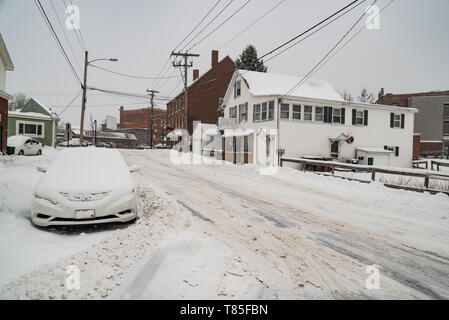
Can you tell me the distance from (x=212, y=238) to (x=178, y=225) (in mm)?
1022

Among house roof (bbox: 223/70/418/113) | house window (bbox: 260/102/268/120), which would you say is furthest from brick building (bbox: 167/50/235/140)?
house window (bbox: 260/102/268/120)

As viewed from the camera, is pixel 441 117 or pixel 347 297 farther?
pixel 441 117

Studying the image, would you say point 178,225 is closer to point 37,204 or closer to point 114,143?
point 37,204

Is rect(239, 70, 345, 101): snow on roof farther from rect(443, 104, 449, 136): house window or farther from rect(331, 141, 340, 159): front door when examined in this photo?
rect(443, 104, 449, 136): house window

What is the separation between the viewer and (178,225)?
18.9 ft

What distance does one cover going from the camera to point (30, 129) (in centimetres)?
3341

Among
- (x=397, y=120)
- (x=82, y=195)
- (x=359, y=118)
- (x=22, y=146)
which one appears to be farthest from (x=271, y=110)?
(x=22, y=146)

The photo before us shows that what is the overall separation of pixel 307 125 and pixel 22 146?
2313 centimetres

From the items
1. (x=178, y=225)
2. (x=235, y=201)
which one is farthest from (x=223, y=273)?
(x=235, y=201)

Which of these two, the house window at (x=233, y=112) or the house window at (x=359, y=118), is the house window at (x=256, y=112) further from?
the house window at (x=359, y=118)

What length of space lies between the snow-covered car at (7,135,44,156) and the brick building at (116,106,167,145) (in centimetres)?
4574

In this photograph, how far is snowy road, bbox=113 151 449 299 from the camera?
341cm

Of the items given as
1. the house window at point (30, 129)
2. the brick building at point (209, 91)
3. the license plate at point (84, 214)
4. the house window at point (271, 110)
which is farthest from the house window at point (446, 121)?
the house window at point (30, 129)

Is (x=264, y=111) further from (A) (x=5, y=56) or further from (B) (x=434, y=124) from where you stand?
(B) (x=434, y=124)
